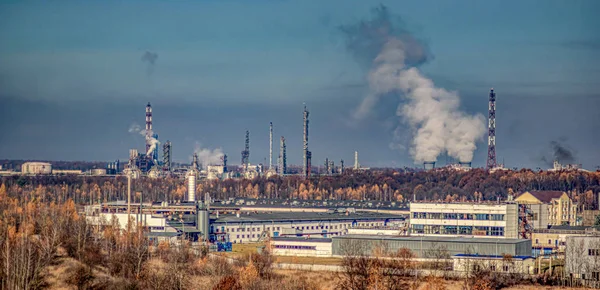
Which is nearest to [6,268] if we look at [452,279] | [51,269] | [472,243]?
[51,269]

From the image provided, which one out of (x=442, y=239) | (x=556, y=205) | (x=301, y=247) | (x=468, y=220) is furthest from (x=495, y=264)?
(x=556, y=205)

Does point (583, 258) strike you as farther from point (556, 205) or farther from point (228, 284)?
point (556, 205)

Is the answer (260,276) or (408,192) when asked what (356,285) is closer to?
(260,276)

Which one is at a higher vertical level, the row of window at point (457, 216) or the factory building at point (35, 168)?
the factory building at point (35, 168)

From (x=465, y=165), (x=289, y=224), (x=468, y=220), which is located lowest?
(x=289, y=224)

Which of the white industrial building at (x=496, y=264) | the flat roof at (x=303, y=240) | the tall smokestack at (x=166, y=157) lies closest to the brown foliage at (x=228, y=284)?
the white industrial building at (x=496, y=264)

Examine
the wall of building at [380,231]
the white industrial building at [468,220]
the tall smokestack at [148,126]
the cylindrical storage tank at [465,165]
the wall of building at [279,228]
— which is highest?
the tall smokestack at [148,126]

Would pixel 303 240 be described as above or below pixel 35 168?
below

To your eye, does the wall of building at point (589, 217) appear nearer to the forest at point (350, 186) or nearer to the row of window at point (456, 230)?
the forest at point (350, 186)
